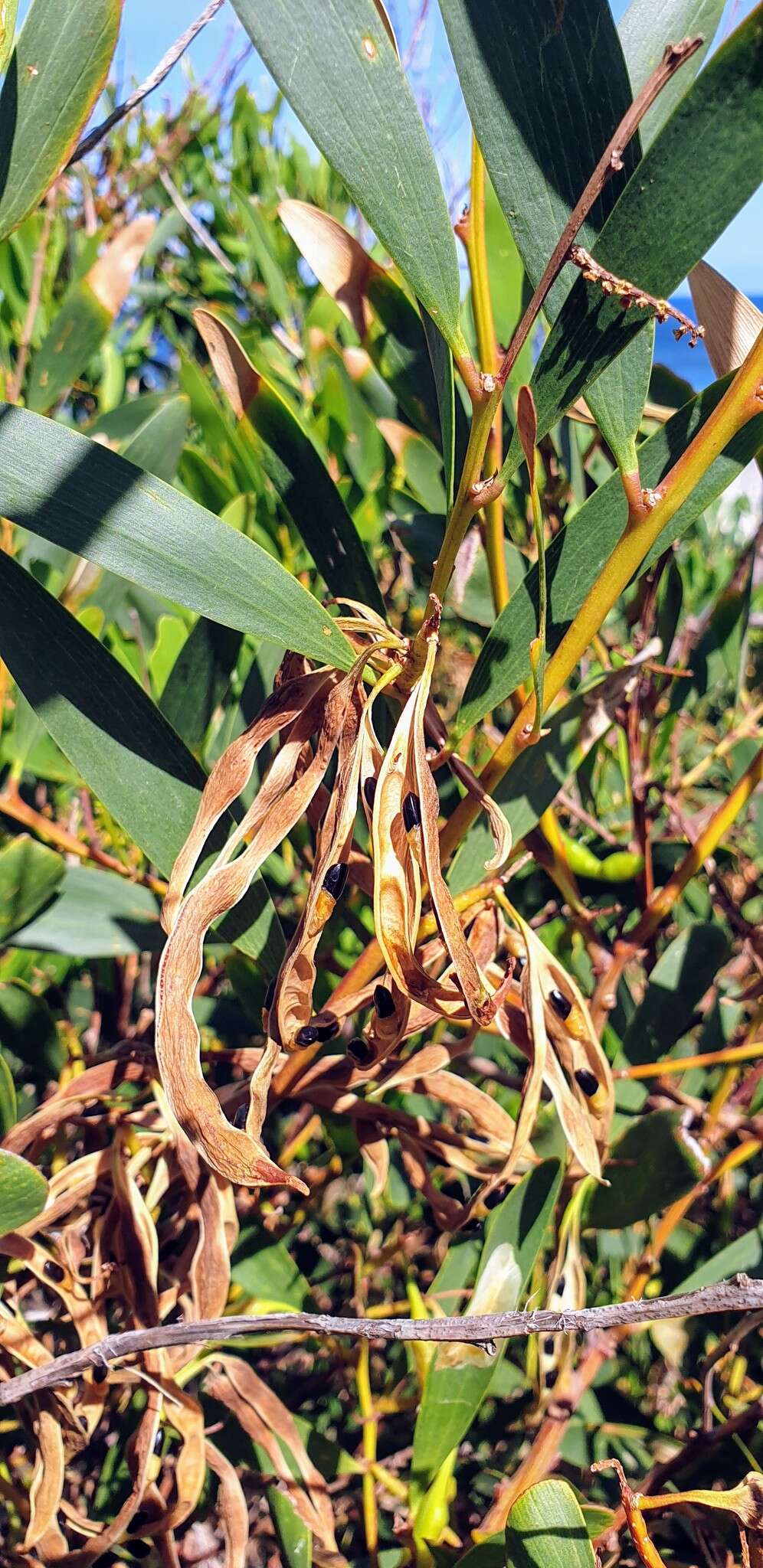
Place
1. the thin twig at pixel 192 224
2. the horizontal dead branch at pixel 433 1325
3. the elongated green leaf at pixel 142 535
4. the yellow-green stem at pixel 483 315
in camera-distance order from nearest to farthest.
→ the horizontal dead branch at pixel 433 1325 → the elongated green leaf at pixel 142 535 → the yellow-green stem at pixel 483 315 → the thin twig at pixel 192 224

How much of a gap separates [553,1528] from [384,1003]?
238 millimetres

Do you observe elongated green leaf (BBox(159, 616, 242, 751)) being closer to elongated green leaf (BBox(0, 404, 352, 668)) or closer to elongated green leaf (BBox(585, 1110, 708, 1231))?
elongated green leaf (BBox(0, 404, 352, 668))

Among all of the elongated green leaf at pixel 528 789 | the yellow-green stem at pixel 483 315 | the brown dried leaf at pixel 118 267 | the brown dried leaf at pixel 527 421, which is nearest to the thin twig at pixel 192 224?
the brown dried leaf at pixel 118 267

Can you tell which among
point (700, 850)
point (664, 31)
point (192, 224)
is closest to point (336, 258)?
point (664, 31)

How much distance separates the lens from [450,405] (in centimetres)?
50

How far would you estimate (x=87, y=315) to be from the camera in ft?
2.89

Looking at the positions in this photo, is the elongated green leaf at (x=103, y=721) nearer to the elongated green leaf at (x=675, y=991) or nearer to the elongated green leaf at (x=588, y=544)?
the elongated green leaf at (x=588, y=544)

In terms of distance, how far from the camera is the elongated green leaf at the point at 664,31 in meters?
0.52

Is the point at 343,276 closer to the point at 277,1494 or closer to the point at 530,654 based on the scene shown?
the point at 530,654

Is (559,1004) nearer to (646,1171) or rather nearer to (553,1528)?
(646,1171)

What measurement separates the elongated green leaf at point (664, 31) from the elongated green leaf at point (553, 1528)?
0.63 metres

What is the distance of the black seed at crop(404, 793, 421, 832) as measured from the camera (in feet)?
1.55

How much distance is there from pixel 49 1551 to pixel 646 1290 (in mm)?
577

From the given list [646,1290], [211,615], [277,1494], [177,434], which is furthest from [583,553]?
[646,1290]
